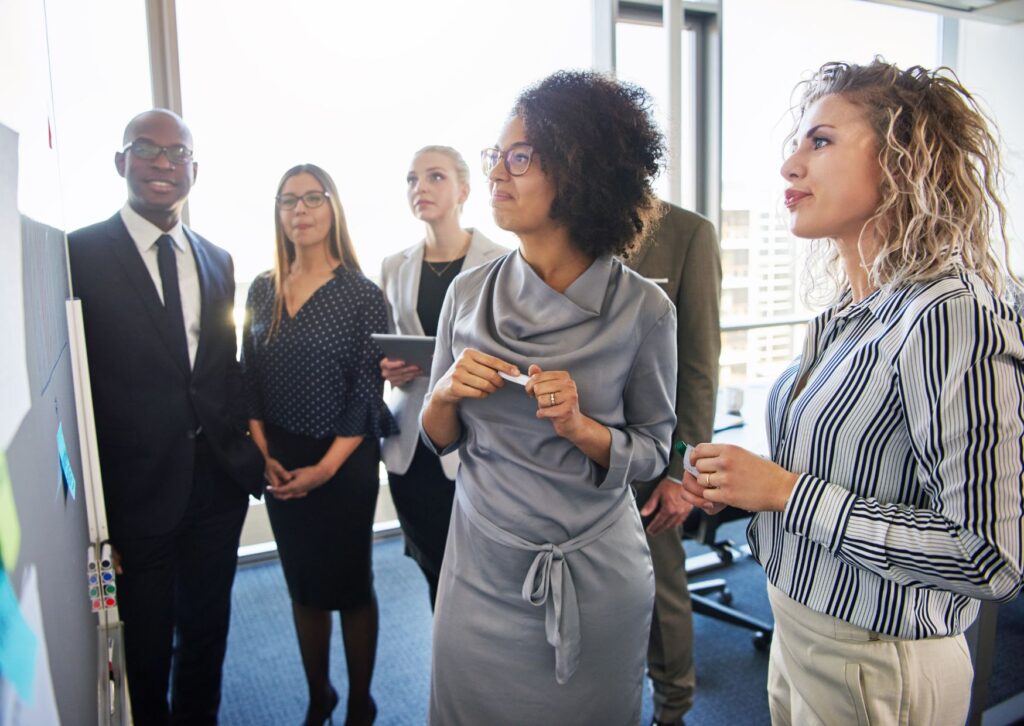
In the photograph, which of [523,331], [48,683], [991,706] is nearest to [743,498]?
[523,331]

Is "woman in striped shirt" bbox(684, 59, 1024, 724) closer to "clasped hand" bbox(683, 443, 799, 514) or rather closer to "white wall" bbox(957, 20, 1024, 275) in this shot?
"clasped hand" bbox(683, 443, 799, 514)

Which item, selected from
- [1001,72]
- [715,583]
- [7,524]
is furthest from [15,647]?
[1001,72]

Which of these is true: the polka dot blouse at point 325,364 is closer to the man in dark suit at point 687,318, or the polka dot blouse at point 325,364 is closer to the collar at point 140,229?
the collar at point 140,229

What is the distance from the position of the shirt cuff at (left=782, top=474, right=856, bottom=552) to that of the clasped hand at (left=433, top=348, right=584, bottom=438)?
0.35m

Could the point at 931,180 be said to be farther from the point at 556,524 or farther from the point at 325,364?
the point at 325,364

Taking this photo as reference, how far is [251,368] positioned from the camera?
6.70ft

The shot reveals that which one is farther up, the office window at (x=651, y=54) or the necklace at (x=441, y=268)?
the office window at (x=651, y=54)

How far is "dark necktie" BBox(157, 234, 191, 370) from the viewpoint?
170 centimetres

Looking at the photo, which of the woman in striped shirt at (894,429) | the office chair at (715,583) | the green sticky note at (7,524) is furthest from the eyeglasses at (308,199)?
the office chair at (715,583)

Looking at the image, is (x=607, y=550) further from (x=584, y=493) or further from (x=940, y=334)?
(x=940, y=334)

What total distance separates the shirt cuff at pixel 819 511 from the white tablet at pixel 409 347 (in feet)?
3.30

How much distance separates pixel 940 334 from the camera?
0.85m

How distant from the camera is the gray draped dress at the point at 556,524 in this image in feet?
4.03

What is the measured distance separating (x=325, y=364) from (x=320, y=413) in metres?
0.14
